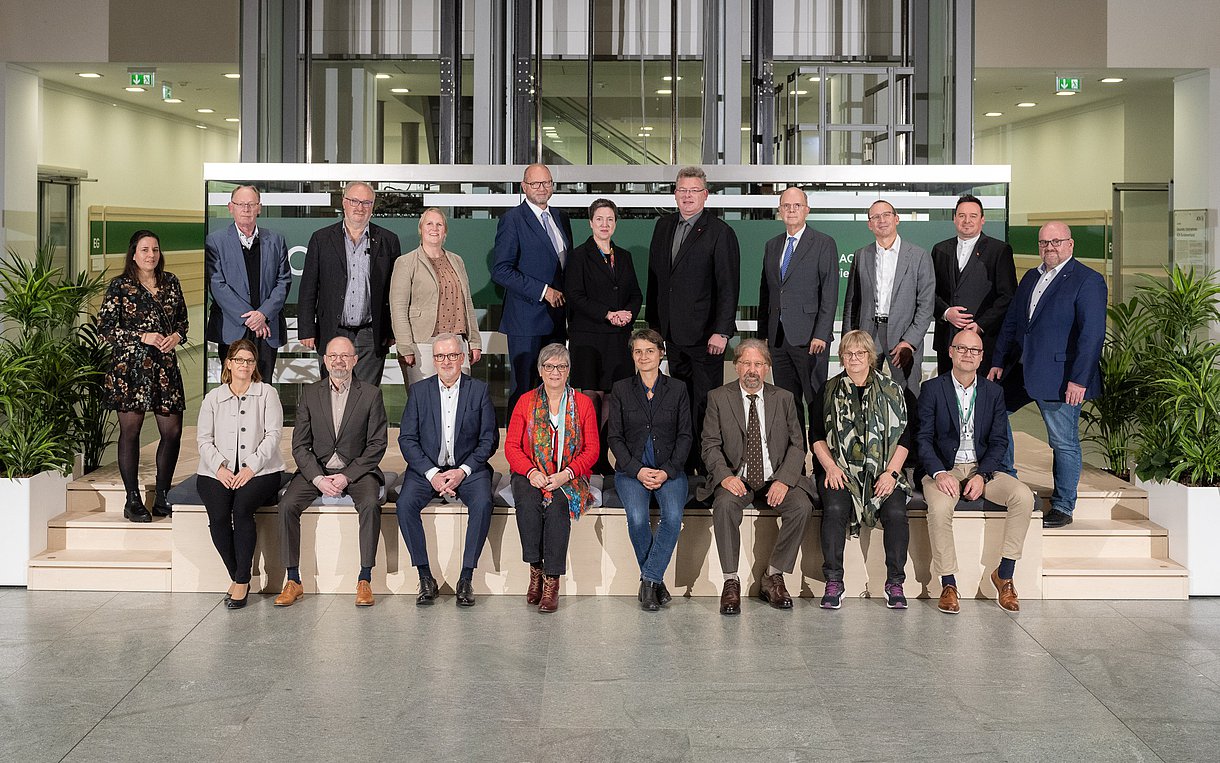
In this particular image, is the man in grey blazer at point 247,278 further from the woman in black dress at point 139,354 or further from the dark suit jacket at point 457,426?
the dark suit jacket at point 457,426

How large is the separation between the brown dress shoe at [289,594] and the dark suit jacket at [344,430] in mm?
525

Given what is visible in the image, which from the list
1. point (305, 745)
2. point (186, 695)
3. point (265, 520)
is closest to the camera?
point (305, 745)

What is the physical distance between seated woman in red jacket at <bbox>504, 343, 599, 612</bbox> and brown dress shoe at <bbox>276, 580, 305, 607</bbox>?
3.35 ft

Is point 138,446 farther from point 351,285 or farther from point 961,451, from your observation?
point 961,451

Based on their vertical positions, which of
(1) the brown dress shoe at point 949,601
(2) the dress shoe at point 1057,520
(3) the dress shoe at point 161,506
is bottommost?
(1) the brown dress shoe at point 949,601

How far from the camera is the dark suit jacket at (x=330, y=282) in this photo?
667 cm

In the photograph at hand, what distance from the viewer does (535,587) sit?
589 cm

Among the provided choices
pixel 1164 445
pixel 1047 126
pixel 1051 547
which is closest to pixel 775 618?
pixel 1051 547

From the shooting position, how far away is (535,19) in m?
9.39

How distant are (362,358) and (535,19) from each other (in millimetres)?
3687

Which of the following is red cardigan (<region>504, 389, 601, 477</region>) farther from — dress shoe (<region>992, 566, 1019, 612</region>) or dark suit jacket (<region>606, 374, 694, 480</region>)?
dress shoe (<region>992, 566, 1019, 612</region>)

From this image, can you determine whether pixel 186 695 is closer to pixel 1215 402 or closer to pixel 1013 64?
pixel 1215 402

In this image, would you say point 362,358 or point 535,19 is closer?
point 362,358

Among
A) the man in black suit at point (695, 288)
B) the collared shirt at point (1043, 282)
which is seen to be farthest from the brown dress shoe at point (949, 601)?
the collared shirt at point (1043, 282)
